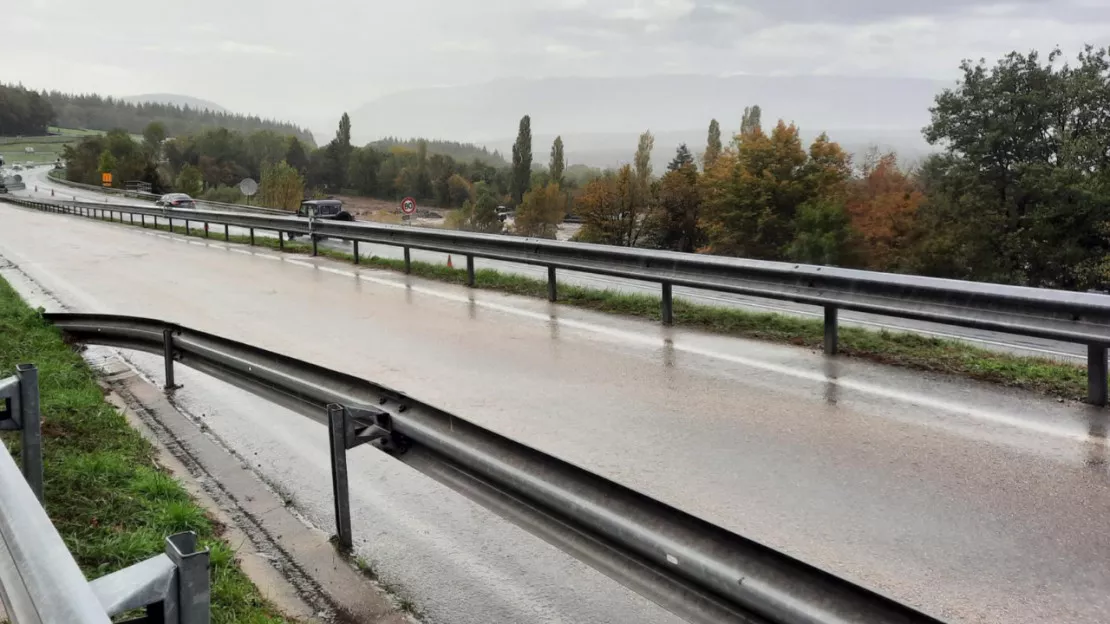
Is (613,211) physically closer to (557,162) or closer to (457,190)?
(557,162)

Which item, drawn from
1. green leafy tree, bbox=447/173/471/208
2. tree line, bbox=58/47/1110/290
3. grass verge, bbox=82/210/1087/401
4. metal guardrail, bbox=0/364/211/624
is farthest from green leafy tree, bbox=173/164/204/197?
metal guardrail, bbox=0/364/211/624

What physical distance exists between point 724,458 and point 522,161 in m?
136

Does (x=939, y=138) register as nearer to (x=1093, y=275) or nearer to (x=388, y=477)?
(x=1093, y=275)

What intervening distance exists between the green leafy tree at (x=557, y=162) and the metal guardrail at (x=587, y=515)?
137 meters

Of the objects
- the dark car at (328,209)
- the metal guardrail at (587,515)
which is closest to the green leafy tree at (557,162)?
the dark car at (328,209)

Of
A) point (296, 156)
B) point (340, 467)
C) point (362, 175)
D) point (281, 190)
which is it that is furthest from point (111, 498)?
point (296, 156)

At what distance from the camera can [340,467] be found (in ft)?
13.1

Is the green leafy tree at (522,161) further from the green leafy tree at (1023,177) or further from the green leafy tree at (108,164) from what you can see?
the green leafy tree at (1023,177)

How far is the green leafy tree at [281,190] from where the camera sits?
366 feet

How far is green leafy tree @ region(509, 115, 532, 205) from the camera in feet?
449

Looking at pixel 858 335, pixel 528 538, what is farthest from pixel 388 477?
pixel 858 335

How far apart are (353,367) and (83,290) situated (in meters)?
8.08

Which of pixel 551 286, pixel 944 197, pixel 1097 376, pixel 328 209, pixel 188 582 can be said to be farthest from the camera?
pixel 944 197

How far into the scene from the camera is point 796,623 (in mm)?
2154
